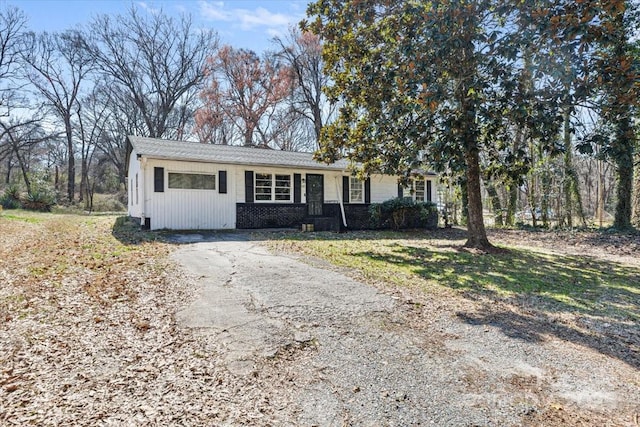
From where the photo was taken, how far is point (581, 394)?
2529 millimetres

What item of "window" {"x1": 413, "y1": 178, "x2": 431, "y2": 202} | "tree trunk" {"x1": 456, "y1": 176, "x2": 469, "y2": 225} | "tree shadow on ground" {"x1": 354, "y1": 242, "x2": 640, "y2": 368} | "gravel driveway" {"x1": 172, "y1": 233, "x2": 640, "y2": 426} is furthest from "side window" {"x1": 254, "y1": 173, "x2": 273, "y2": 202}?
"tree trunk" {"x1": 456, "y1": 176, "x2": 469, "y2": 225}

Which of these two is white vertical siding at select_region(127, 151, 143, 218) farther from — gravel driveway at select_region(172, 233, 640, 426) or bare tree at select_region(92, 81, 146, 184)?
bare tree at select_region(92, 81, 146, 184)

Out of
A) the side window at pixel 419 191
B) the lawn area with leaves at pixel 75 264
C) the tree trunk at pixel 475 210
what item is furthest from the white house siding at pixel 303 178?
the tree trunk at pixel 475 210

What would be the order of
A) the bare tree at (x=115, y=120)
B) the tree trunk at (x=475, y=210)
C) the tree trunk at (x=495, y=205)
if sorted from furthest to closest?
1. the bare tree at (x=115, y=120)
2. the tree trunk at (x=495, y=205)
3. the tree trunk at (x=475, y=210)

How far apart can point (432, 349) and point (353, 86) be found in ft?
21.3

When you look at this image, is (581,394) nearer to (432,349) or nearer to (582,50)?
(432,349)

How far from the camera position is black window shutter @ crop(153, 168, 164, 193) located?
36.5 feet

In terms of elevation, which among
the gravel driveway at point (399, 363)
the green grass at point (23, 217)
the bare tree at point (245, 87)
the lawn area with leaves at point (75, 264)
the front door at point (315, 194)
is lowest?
the gravel driveway at point (399, 363)

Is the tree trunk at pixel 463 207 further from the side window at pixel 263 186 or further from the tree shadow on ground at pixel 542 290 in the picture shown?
the side window at pixel 263 186

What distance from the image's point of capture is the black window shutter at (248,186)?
41.5 feet

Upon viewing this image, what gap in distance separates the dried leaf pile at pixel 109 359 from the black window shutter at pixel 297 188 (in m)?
8.15

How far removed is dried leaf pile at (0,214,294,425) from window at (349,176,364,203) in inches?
383

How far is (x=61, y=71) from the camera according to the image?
26.9 m

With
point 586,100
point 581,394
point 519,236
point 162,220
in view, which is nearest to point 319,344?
point 581,394
